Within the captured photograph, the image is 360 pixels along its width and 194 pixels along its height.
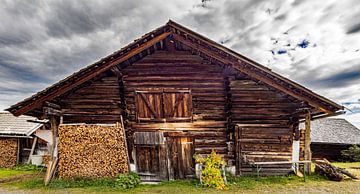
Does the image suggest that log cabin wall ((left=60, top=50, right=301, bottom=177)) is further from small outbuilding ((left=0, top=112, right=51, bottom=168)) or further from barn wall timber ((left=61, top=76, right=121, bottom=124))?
small outbuilding ((left=0, top=112, right=51, bottom=168))

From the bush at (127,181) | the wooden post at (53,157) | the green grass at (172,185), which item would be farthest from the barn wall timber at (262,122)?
the wooden post at (53,157)

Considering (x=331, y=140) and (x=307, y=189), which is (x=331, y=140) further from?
(x=307, y=189)

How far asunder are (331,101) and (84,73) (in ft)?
34.6

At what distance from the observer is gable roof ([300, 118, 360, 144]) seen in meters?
23.4

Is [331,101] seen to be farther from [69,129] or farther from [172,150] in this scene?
[69,129]

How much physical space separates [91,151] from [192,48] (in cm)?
645

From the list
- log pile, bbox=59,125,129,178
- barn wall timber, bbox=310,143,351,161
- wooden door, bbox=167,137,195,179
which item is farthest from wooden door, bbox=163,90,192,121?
barn wall timber, bbox=310,143,351,161

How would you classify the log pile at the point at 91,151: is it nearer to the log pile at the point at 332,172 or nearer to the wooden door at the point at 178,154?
the wooden door at the point at 178,154

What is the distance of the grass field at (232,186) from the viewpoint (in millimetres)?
8328

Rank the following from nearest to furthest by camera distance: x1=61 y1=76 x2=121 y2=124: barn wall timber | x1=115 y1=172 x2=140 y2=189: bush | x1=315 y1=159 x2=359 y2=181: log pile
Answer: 1. x1=115 y1=172 x2=140 y2=189: bush
2. x1=315 y1=159 x2=359 y2=181: log pile
3. x1=61 y1=76 x2=121 y2=124: barn wall timber

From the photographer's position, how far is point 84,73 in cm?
978

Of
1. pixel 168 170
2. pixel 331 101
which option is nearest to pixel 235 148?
pixel 168 170

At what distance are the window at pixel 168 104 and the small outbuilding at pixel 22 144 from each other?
11656 millimetres

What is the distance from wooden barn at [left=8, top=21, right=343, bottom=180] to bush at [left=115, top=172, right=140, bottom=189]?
732 mm
